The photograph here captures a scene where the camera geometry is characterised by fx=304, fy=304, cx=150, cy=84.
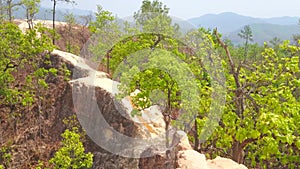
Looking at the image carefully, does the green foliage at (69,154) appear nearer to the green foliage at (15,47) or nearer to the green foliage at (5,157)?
the green foliage at (15,47)

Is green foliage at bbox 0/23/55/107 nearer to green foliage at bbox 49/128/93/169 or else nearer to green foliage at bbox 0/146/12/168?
green foliage at bbox 0/146/12/168

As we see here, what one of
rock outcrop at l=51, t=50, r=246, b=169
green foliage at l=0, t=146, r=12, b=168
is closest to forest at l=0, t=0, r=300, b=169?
green foliage at l=0, t=146, r=12, b=168

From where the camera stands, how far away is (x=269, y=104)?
878 cm

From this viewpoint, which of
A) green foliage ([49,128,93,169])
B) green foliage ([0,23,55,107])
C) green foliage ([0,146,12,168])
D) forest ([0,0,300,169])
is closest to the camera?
forest ([0,0,300,169])

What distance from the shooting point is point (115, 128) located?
13750 millimetres

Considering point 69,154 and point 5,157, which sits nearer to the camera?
point 69,154

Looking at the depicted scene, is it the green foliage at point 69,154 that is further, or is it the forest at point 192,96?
the green foliage at point 69,154

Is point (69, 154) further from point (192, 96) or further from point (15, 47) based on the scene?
point (15, 47)

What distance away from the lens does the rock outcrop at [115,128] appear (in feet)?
41.4

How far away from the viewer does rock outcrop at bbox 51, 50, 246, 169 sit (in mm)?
12633

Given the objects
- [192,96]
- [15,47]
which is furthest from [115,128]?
[15,47]

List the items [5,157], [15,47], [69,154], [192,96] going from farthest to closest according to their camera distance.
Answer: [5,157], [15,47], [69,154], [192,96]

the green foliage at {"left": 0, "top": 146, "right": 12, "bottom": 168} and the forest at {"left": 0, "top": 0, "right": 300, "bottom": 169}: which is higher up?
the forest at {"left": 0, "top": 0, "right": 300, "bottom": 169}

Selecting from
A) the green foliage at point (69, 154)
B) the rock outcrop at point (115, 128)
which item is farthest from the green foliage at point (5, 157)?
the green foliage at point (69, 154)
